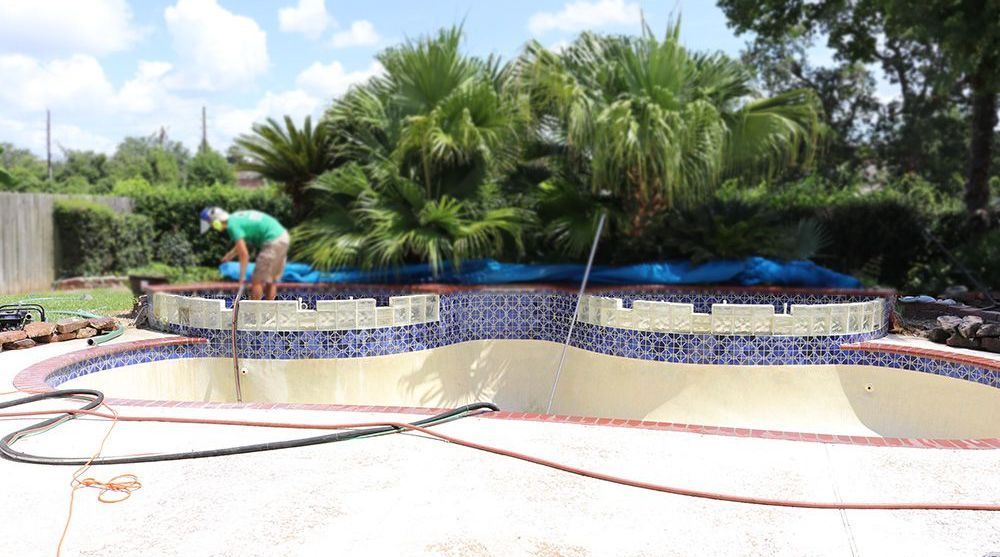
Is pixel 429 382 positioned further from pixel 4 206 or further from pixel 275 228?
pixel 4 206

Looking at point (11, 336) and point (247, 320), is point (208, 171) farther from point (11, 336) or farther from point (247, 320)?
point (247, 320)

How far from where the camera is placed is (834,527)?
3291mm

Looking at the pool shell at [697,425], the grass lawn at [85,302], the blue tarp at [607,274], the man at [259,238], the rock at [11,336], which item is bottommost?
the pool shell at [697,425]

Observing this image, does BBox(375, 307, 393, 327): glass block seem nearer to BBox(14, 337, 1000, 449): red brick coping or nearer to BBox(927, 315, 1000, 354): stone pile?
BBox(14, 337, 1000, 449): red brick coping

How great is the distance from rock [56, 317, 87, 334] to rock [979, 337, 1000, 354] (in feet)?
27.2

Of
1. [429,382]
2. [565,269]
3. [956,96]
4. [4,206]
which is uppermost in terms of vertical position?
[956,96]

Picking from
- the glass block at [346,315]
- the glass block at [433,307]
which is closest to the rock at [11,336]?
the glass block at [346,315]

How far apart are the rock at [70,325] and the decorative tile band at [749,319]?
16.7 ft

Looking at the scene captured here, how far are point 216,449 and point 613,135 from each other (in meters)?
5.61

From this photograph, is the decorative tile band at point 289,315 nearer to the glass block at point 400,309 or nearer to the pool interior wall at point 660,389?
the glass block at point 400,309

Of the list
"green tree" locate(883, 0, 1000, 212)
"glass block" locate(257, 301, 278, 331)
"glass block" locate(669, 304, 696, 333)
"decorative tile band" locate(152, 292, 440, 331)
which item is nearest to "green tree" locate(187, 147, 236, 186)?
"decorative tile band" locate(152, 292, 440, 331)

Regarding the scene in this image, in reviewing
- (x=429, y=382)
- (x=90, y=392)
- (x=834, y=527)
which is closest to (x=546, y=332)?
(x=429, y=382)

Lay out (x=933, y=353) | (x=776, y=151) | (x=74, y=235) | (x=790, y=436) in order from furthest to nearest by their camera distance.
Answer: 1. (x=74, y=235)
2. (x=776, y=151)
3. (x=933, y=353)
4. (x=790, y=436)

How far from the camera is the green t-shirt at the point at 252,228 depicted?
7961mm
